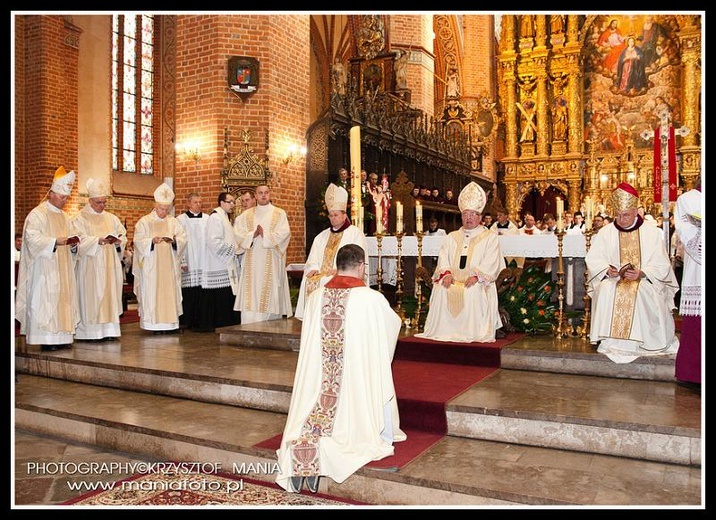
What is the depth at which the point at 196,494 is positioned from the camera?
4316 millimetres

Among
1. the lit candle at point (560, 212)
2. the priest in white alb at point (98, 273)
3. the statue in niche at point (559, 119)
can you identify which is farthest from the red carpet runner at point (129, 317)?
the statue in niche at point (559, 119)

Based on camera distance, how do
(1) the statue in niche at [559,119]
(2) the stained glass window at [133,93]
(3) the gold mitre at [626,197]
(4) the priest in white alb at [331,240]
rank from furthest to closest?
(1) the statue in niche at [559,119]
(2) the stained glass window at [133,93]
(4) the priest in white alb at [331,240]
(3) the gold mitre at [626,197]

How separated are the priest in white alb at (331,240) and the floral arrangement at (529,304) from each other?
5.20ft

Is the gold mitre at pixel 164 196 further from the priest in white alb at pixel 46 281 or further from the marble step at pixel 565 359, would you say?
the marble step at pixel 565 359

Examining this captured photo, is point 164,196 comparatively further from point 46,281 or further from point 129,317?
point 129,317

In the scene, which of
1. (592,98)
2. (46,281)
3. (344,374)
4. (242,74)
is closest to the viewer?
(344,374)

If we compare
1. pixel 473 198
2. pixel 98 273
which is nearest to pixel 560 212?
pixel 473 198

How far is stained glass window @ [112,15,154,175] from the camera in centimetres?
1750

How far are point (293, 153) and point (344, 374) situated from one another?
8041 millimetres

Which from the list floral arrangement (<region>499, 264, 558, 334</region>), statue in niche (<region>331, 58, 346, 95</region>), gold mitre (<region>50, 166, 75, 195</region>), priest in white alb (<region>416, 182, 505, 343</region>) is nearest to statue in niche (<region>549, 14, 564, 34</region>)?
statue in niche (<region>331, 58, 346, 95</region>)

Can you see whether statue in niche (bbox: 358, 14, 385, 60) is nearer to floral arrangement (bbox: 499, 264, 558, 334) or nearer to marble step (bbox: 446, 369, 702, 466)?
floral arrangement (bbox: 499, 264, 558, 334)

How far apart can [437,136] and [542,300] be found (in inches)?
474

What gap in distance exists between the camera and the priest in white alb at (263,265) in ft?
28.6

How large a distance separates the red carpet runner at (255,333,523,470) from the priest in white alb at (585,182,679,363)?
995mm
